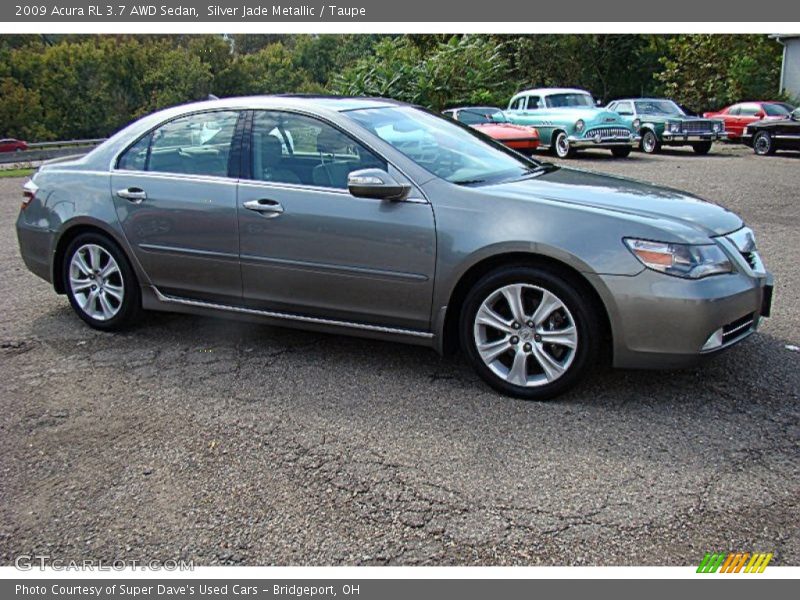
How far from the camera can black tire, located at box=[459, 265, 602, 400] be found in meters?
4.09

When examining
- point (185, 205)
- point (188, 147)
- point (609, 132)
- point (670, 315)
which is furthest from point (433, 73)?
point (670, 315)

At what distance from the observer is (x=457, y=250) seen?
14.1 feet

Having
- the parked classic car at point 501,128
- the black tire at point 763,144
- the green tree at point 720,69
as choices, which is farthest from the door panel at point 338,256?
the green tree at point 720,69

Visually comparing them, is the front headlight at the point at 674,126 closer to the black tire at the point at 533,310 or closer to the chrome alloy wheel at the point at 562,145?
the chrome alloy wheel at the point at 562,145

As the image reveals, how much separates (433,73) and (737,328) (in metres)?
26.1

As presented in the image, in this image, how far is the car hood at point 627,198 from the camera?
4.23 m

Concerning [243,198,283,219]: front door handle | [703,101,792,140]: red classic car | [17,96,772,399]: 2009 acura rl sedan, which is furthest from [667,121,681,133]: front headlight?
[243,198,283,219]: front door handle

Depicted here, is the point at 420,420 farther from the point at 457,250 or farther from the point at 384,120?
the point at 384,120

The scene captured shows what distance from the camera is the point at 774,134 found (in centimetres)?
2056

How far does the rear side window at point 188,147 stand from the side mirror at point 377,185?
102 cm

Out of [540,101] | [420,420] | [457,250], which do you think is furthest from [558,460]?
[540,101]

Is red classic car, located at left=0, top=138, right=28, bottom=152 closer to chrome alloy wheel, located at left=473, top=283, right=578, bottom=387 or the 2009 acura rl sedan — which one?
the 2009 acura rl sedan

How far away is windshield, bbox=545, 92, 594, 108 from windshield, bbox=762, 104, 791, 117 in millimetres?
5477

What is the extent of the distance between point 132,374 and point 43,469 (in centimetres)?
119
